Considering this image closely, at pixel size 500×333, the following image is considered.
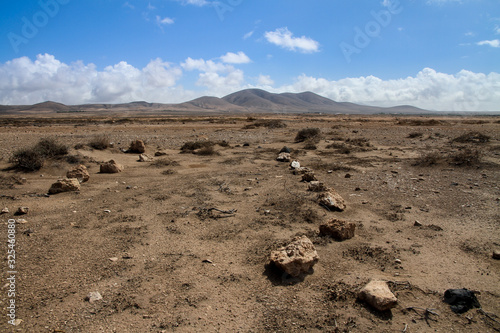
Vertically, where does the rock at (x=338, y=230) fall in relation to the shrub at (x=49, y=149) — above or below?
below

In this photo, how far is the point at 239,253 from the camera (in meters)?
4.56

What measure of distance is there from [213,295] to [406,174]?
8.31m

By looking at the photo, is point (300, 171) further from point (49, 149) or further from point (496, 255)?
point (49, 149)

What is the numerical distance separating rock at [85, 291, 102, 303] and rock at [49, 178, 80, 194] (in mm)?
4768

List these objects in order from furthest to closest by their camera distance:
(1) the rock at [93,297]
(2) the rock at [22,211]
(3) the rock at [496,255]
Answer: 1. (2) the rock at [22,211]
2. (3) the rock at [496,255]
3. (1) the rock at [93,297]

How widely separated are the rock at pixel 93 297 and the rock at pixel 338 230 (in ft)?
11.8

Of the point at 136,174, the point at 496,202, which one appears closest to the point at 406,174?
the point at 496,202

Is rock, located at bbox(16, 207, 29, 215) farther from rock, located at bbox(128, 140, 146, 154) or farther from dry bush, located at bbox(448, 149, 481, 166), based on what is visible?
dry bush, located at bbox(448, 149, 481, 166)

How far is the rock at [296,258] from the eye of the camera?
388 centimetres

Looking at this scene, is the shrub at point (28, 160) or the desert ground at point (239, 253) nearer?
the desert ground at point (239, 253)

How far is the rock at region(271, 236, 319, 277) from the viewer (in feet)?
12.7

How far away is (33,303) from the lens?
10.9 feet

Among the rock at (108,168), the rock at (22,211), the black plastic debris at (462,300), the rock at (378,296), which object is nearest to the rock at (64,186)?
the rock at (22,211)

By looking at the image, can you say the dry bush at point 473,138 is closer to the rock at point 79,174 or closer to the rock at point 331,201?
the rock at point 331,201
